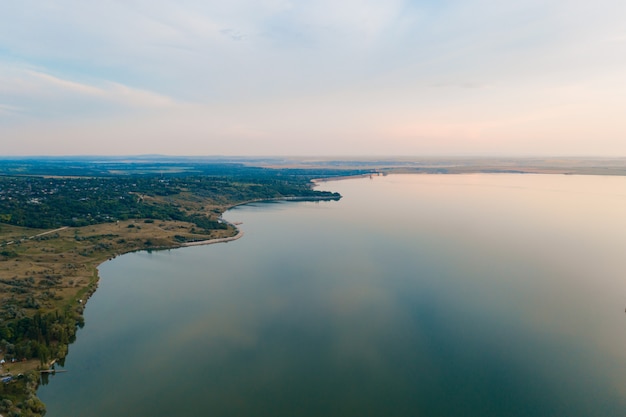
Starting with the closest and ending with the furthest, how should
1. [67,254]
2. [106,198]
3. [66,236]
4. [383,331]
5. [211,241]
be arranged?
[383,331], [67,254], [66,236], [211,241], [106,198]

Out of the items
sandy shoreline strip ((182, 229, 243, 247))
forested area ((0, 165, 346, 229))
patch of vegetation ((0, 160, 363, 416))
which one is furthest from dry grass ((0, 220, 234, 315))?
forested area ((0, 165, 346, 229))

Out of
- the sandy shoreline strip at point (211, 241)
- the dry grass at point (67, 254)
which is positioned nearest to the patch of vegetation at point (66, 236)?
the dry grass at point (67, 254)

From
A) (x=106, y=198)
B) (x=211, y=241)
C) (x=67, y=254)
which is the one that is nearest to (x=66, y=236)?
(x=67, y=254)

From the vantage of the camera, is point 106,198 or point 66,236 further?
point 106,198

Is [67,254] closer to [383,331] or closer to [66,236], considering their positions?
[66,236]

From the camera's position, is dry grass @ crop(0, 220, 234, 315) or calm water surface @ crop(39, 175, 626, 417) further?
dry grass @ crop(0, 220, 234, 315)

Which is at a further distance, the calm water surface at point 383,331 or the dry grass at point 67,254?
the dry grass at point 67,254

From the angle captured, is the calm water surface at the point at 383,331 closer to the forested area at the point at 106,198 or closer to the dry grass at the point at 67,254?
the dry grass at the point at 67,254

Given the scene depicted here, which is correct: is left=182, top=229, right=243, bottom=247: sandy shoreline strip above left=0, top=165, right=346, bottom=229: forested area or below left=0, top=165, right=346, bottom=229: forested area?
below

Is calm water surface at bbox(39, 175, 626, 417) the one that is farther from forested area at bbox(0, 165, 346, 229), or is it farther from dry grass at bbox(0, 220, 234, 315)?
forested area at bbox(0, 165, 346, 229)
